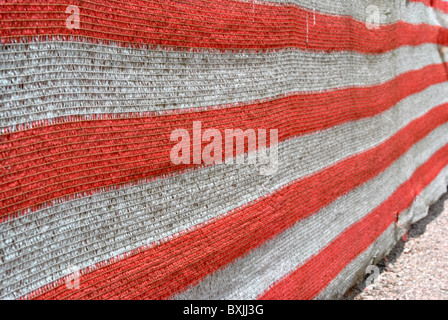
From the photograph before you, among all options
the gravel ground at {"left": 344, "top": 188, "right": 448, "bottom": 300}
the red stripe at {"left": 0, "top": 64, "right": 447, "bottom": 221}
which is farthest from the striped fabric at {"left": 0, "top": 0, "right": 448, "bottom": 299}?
the gravel ground at {"left": 344, "top": 188, "right": 448, "bottom": 300}

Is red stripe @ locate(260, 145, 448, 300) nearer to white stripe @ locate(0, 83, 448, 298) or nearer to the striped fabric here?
the striped fabric

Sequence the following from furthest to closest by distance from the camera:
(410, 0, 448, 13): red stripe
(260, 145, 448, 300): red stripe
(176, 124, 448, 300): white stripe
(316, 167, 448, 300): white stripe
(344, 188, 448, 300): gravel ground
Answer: (410, 0, 448, 13): red stripe
(344, 188, 448, 300): gravel ground
(316, 167, 448, 300): white stripe
(260, 145, 448, 300): red stripe
(176, 124, 448, 300): white stripe

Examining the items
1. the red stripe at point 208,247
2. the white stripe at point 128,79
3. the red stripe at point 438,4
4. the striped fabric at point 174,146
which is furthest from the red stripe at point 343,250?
the red stripe at point 438,4

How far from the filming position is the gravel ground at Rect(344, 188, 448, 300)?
8.87ft

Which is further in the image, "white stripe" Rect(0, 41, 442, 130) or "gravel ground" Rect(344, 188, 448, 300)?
"gravel ground" Rect(344, 188, 448, 300)

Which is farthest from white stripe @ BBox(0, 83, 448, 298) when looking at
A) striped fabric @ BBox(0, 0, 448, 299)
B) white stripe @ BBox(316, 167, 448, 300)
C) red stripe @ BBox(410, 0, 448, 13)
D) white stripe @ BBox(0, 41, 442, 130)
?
red stripe @ BBox(410, 0, 448, 13)

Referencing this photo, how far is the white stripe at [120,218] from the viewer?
2.88ft

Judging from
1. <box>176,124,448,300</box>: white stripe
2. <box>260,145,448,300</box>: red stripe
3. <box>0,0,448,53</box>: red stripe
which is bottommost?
<box>260,145,448,300</box>: red stripe

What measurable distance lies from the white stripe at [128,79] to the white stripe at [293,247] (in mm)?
592

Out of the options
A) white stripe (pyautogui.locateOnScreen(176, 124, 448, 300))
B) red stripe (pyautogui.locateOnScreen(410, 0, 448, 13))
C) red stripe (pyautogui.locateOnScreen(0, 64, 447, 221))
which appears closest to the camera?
red stripe (pyautogui.locateOnScreen(0, 64, 447, 221))
